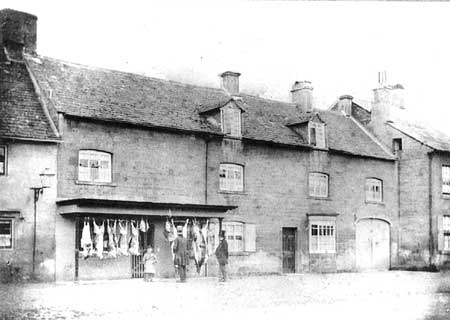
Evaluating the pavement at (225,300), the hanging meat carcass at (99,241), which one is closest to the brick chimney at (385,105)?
the pavement at (225,300)

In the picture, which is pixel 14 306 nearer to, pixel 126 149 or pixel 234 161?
pixel 126 149

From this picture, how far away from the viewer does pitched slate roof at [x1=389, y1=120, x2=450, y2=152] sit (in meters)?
32.2

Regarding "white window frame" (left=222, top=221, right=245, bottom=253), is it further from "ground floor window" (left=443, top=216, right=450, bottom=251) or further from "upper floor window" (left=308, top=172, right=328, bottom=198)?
"ground floor window" (left=443, top=216, right=450, bottom=251)

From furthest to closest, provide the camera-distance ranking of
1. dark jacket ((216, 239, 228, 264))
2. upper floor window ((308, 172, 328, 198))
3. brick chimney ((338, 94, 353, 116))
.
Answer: brick chimney ((338, 94, 353, 116)) → upper floor window ((308, 172, 328, 198)) → dark jacket ((216, 239, 228, 264))

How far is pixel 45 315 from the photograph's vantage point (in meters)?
13.2

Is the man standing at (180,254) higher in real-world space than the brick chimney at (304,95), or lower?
lower

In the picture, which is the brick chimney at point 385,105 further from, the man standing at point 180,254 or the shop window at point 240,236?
the man standing at point 180,254

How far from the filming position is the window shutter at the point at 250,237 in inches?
1044

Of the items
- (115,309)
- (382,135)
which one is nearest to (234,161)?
(382,135)

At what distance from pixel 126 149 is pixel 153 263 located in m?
4.36

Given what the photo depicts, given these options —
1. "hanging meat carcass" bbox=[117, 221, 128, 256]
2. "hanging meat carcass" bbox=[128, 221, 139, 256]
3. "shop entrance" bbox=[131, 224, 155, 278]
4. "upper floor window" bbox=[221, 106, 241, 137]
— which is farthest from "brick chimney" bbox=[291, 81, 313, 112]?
"hanging meat carcass" bbox=[117, 221, 128, 256]

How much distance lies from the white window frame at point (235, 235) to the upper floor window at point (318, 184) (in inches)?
177

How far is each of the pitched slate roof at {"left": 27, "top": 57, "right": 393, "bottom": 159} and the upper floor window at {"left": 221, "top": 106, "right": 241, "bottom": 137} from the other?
14.9 inches

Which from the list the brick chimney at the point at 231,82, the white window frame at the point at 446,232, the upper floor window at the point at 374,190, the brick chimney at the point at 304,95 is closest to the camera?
the brick chimney at the point at 231,82
